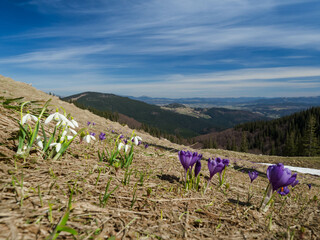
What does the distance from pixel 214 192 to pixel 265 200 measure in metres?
0.77

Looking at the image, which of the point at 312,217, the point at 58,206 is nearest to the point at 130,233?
the point at 58,206

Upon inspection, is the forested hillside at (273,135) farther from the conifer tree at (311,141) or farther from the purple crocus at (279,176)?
the purple crocus at (279,176)

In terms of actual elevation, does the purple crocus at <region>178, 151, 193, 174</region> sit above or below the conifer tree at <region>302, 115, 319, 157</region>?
above

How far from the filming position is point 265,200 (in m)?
2.52

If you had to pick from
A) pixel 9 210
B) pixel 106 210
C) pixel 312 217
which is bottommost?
pixel 312 217

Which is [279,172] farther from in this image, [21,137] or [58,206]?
[21,137]

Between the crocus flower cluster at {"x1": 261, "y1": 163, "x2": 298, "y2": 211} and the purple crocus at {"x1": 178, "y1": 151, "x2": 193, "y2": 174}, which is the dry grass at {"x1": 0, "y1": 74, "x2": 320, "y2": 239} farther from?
the purple crocus at {"x1": 178, "y1": 151, "x2": 193, "y2": 174}

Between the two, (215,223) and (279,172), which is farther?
→ (279,172)

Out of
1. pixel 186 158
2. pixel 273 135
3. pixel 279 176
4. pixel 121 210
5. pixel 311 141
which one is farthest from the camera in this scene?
pixel 273 135

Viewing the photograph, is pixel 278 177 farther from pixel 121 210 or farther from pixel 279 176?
pixel 121 210

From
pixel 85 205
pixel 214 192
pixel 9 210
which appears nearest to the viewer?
pixel 9 210

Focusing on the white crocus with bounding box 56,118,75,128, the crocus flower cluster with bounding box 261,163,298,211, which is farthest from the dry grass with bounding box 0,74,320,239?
the white crocus with bounding box 56,118,75,128

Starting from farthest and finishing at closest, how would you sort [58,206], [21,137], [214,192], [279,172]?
[214,192]
[21,137]
[279,172]
[58,206]

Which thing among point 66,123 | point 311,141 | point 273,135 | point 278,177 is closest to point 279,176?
point 278,177
